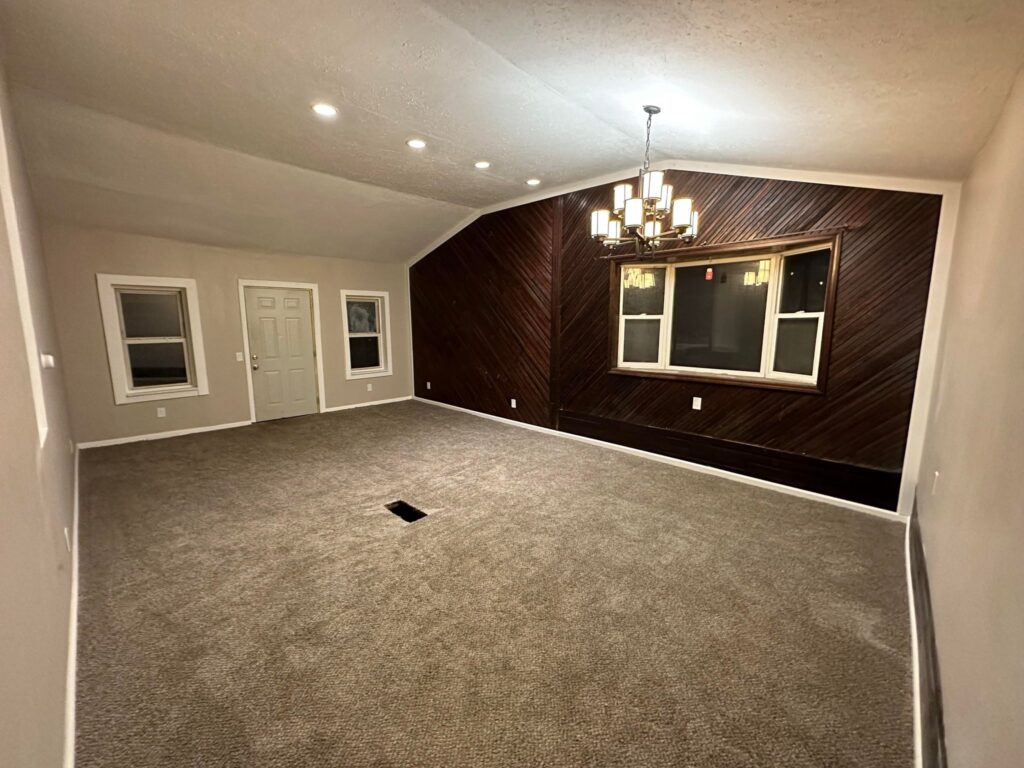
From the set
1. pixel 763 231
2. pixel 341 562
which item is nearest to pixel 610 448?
pixel 763 231

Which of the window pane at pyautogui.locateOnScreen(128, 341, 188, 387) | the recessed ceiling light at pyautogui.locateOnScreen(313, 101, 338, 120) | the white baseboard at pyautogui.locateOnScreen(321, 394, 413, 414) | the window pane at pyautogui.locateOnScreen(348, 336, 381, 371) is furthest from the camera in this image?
the window pane at pyautogui.locateOnScreen(348, 336, 381, 371)

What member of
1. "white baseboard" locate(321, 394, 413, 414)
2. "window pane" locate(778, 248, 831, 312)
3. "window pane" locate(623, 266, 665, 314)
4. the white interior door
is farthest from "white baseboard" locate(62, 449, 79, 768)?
"window pane" locate(778, 248, 831, 312)

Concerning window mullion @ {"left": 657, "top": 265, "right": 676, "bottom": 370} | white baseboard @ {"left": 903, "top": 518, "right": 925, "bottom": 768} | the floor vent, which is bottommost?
white baseboard @ {"left": 903, "top": 518, "right": 925, "bottom": 768}

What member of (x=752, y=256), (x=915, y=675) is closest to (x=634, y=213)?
(x=752, y=256)

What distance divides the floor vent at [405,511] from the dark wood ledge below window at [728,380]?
258 cm

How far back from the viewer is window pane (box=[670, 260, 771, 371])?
152 inches

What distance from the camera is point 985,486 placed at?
4.31ft

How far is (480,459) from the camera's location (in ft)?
14.3

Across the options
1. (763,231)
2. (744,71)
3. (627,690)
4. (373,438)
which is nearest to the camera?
(627,690)

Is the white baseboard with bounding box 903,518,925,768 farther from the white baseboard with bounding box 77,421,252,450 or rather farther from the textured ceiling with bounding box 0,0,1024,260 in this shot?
the white baseboard with bounding box 77,421,252,450

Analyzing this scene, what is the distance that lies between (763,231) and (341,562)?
4.14m

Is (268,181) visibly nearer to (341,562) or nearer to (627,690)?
(341,562)

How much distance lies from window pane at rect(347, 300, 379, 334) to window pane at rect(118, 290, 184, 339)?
2.20 meters

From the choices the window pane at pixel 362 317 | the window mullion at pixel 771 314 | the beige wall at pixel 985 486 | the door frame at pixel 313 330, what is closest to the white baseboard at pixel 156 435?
the door frame at pixel 313 330
